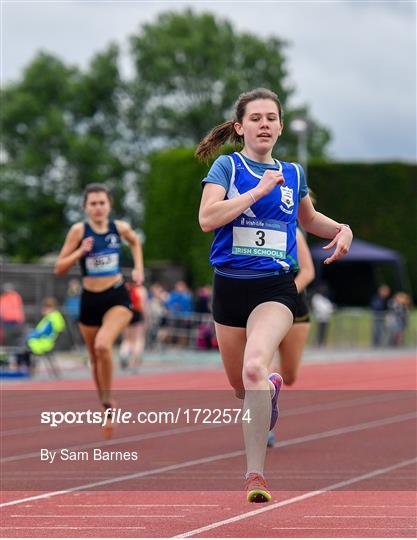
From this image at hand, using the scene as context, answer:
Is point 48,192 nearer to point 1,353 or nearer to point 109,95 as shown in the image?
point 109,95

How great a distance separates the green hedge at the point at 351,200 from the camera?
46.5m

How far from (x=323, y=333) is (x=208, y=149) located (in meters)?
26.5

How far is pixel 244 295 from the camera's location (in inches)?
276

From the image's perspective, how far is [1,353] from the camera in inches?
839

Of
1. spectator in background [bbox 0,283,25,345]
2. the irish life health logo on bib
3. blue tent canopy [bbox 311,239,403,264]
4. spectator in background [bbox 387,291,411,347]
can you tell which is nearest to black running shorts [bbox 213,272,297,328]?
the irish life health logo on bib

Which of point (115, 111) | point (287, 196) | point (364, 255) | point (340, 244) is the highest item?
point (115, 111)

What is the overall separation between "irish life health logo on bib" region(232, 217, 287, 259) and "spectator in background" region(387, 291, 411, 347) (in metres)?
27.9

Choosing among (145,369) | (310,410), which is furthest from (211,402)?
(145,369)

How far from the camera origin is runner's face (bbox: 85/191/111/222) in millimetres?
11297

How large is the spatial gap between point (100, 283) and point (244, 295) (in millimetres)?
4523

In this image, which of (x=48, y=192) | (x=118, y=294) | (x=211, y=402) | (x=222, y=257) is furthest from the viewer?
(x=48, y=192)

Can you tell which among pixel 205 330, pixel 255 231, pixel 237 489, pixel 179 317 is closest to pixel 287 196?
pixel 255 231

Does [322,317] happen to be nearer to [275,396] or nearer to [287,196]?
[287,196]

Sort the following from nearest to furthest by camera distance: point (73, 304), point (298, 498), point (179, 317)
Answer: point (298, 498) < point (73, 304) < point (179, 317)
